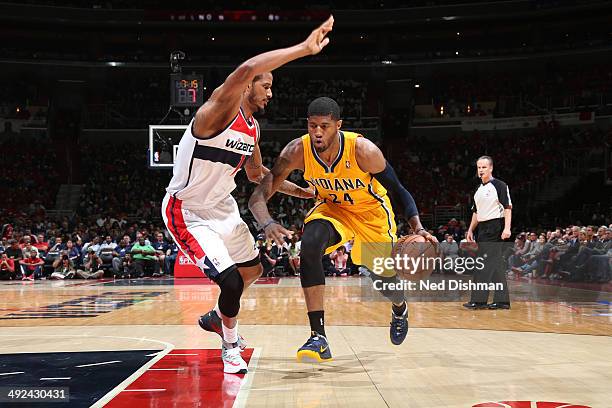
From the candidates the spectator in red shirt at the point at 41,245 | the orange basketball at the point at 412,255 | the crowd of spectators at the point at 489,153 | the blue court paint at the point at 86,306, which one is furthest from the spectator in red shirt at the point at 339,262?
the orange basketball at the point at 412,255

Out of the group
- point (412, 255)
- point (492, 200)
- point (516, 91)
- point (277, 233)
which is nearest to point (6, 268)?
point (492, 200)

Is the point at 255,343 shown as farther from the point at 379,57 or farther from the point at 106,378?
the point at 379,57

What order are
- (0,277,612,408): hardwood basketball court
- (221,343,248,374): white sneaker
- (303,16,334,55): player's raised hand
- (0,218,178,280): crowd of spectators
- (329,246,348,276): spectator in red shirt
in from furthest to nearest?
(329,246,348,276): spectator in red shirt → (0,218,178,280): crowd of spectators → (221,343,248,374): white sneaker → (303,16,334,55): player's raised hand → (0,277,612,408): hardwood basketball court

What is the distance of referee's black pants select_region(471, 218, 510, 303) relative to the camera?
8695 mm

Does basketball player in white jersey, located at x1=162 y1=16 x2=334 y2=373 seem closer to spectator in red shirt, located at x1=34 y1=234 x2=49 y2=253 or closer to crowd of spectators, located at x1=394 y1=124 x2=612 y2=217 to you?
spectator in red shirt, located at x1=34 y1=234 x2=49 y2=253

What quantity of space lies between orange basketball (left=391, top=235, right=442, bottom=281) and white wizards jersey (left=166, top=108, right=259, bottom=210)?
1.33 meters

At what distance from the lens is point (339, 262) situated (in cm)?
1764

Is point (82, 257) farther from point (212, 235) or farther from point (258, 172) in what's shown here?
point (212, 235)

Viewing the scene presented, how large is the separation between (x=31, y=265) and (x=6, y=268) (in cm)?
62

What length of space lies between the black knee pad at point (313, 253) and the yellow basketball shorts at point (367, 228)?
0.26 metres

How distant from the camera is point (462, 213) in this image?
2202 cm

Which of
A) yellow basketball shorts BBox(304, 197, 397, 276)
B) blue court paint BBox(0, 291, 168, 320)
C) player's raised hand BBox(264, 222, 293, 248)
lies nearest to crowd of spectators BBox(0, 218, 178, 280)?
blue court paint BBox(0, 291, 168, 320)

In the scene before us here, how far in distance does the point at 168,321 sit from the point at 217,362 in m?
2.77

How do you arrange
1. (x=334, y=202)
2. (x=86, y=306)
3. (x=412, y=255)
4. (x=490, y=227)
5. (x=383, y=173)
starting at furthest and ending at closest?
(x=86, y=306) < (x=490, y=227) < (x=334, y=202) < (x=412, y=255) < (x=383, y=173)
